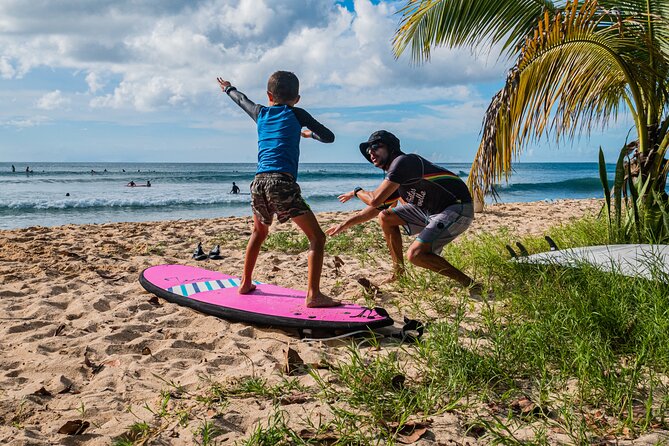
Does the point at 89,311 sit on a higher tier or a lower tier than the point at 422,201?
lower

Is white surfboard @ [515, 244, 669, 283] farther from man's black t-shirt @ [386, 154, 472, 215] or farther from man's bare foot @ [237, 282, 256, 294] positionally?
man's bare foot @ [237, 282, 256, 294]

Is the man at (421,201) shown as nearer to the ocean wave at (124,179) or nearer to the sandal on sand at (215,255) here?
the sandal on sand at (215,255)

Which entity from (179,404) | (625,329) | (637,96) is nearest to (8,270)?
(179,404)

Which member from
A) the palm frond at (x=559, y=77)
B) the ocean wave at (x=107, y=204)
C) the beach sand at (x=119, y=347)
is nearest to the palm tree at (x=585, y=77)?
the palm frond at (x=559, y=77)

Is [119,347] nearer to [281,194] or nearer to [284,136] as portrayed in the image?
[281,194]

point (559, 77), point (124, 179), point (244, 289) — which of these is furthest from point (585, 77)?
point (124, 179)

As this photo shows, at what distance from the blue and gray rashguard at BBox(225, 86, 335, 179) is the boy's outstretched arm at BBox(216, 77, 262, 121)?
0.19 m

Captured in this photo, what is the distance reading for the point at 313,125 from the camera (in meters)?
4.02

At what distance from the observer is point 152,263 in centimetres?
636

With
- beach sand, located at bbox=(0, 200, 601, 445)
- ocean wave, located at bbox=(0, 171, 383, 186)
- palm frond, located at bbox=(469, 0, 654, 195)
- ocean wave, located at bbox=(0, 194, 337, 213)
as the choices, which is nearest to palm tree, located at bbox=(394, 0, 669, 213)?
palm frond, located at bbox=(469, 0, 654, 195)

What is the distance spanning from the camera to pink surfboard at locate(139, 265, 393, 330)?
370 centimetres

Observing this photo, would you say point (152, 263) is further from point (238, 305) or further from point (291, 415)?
point (291, 415)

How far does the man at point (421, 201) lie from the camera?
4324 mm

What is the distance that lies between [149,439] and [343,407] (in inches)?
35.4
